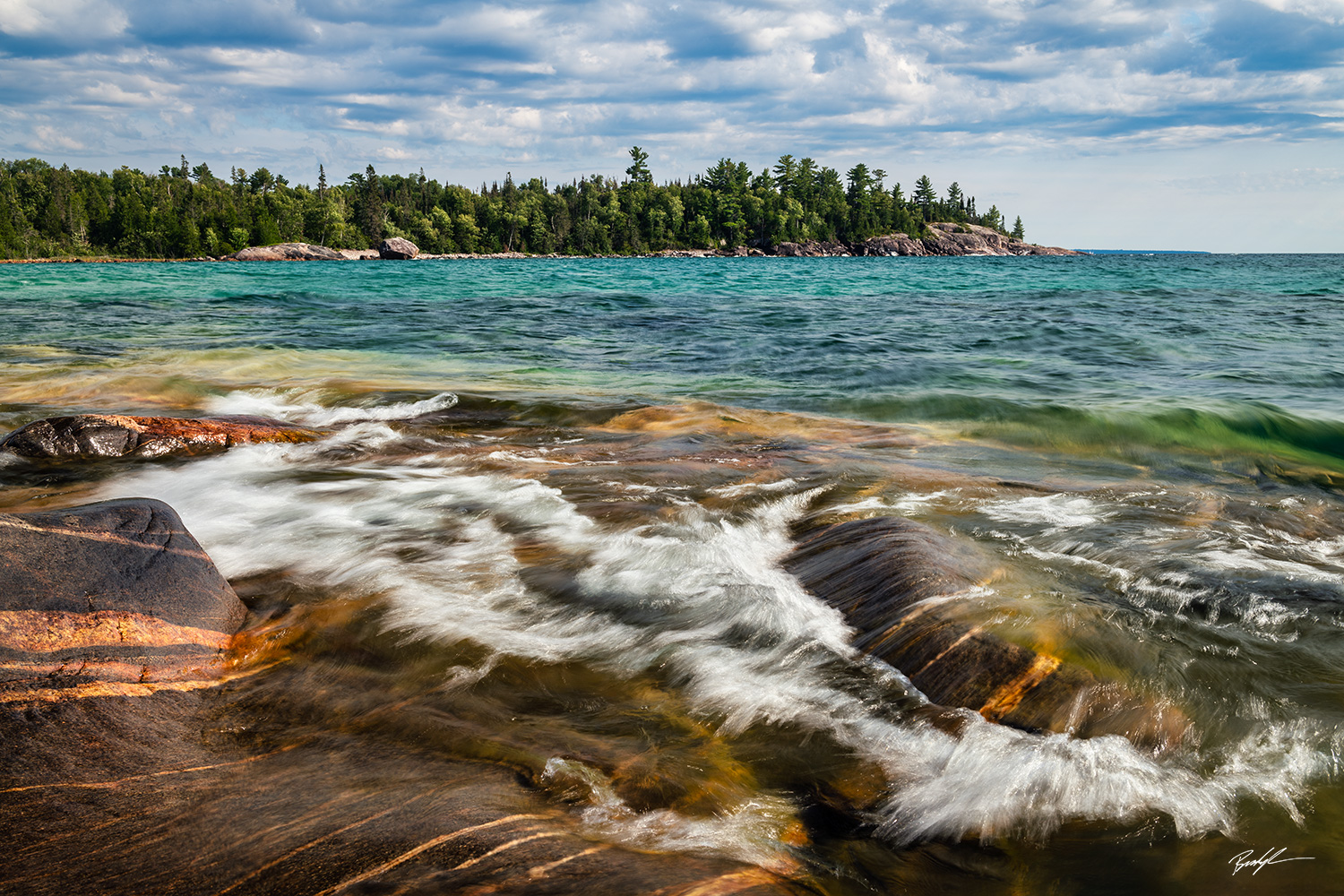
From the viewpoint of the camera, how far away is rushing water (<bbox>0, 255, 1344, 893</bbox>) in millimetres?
2107

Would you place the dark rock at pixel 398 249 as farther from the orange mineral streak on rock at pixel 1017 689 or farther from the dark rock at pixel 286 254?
the orange mineral streak on rock at pixel 1017 689

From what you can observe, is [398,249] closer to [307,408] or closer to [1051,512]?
[307,408]

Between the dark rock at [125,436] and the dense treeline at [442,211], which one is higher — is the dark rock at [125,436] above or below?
below

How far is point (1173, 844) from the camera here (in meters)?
2.02

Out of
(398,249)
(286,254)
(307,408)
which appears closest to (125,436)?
(307,408)

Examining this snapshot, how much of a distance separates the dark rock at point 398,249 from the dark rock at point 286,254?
6753mm

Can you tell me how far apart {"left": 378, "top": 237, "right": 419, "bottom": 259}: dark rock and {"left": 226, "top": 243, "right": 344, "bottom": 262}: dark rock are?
6.75m

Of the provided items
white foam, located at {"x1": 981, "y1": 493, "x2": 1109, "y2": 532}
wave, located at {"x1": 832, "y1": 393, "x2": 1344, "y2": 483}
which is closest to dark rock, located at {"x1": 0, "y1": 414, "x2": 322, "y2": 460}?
white foam, located at {"x1": 981, "y1": 493, "x2": 1109, "y2": 532}

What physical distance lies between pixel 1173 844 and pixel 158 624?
3343 mm

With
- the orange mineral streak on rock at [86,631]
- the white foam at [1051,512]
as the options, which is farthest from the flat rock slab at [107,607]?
the white foam at [1051,512]

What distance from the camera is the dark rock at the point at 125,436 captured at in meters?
5.38

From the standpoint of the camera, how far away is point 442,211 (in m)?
124
